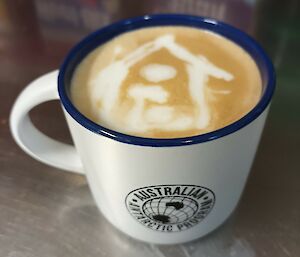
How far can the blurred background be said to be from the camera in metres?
0.43

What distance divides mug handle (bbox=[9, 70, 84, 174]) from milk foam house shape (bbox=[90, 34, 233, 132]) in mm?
33

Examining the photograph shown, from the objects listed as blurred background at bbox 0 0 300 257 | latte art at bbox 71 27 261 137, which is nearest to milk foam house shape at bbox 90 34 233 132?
latte art at bbox 71 27 261 137

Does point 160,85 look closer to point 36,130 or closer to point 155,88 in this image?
point 155,88

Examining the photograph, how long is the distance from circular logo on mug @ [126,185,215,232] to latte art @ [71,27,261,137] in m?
0.04

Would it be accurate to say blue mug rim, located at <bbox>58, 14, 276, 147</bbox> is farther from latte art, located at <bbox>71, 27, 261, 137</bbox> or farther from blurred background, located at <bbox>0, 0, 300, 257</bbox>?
blurred background, located at <bbox>0, 0, 300, 257</bbox>

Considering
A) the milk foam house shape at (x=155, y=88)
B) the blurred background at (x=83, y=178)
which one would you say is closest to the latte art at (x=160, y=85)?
the milk foam house shape at (x=155, y=88)

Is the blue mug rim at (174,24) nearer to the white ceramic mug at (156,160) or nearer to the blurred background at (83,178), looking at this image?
the white ceramic mug at (156,160)

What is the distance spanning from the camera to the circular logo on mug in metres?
0.36

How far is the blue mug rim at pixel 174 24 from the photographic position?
329mm

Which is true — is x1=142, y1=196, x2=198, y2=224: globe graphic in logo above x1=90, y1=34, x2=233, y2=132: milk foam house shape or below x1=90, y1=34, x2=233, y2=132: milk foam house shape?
below

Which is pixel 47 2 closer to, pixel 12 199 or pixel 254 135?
pixel 12 199

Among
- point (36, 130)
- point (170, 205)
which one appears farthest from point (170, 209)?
point (36, 130)

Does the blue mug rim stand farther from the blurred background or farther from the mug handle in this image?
the blurred background

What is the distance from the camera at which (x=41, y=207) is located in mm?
461
